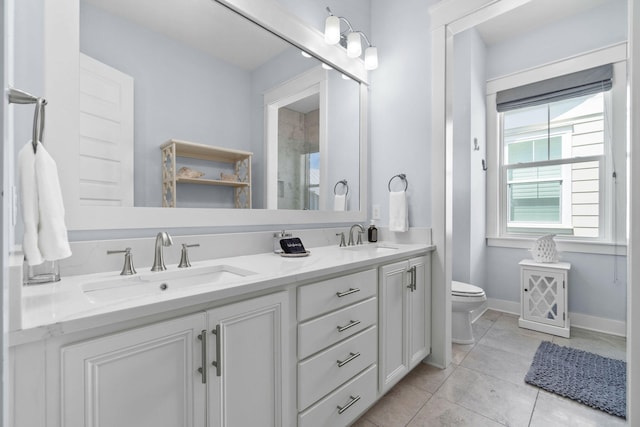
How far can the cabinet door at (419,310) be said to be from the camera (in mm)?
1794

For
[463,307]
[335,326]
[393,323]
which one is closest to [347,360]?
[335,326]

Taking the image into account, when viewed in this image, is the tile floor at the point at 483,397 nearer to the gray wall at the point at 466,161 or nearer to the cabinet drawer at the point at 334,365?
the cabinet drawer at the point at 334,365

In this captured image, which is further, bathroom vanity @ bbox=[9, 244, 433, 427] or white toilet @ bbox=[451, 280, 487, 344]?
white toilet @ bbox=[451, 280, 487, 344]

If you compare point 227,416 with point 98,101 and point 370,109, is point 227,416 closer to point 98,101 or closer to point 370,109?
point 98,101

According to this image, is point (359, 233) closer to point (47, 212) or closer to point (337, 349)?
point (337, 349)

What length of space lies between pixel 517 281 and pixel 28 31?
12.7 feet

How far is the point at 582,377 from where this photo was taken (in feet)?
5.98

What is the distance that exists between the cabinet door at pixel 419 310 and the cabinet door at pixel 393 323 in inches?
2.7

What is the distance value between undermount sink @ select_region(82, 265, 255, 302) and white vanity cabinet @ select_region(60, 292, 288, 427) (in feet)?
0.50

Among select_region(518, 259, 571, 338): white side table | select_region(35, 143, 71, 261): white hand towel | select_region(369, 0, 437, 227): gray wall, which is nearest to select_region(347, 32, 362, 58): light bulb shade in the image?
select_region(369, 0, 437, 227): gray wall

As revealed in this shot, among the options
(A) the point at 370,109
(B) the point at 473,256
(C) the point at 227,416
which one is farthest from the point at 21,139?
(B) the point at 473,256

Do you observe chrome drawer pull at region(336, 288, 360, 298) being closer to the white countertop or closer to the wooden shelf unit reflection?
the white countertop

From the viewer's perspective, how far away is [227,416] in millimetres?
913

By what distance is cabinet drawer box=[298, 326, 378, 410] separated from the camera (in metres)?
1.16
